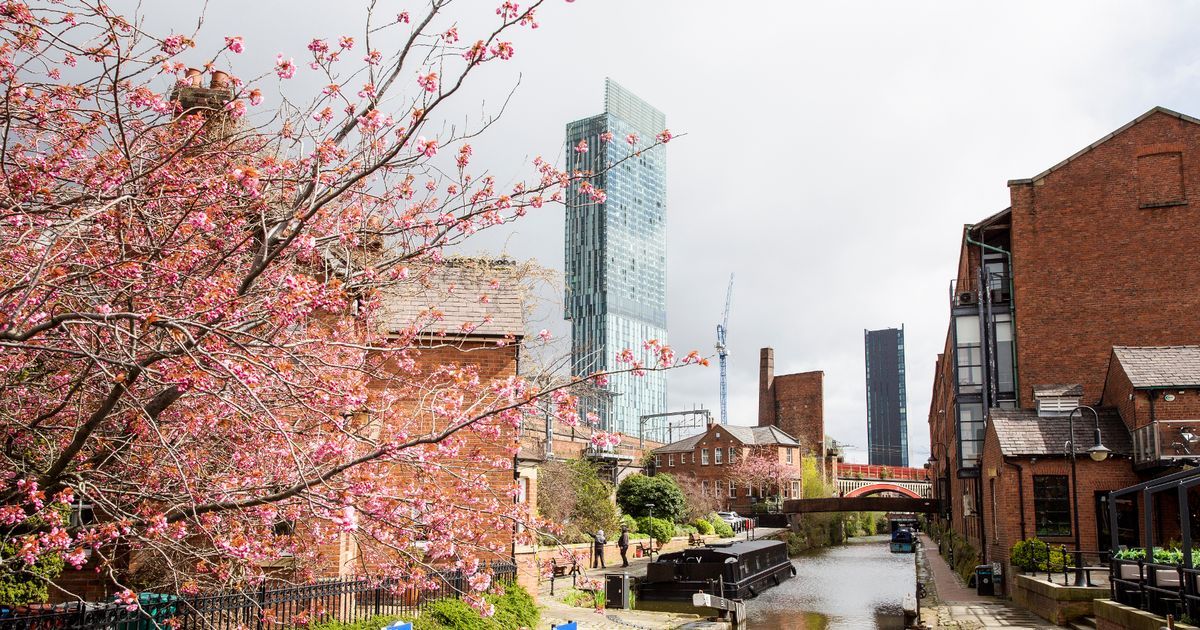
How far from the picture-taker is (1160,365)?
23.7m

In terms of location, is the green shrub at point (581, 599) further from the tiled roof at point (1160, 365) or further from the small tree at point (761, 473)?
the small tree at point (761, 473)

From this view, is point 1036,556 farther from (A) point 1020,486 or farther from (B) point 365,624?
(B) point 365,624

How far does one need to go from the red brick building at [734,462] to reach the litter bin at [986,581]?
45.5 m

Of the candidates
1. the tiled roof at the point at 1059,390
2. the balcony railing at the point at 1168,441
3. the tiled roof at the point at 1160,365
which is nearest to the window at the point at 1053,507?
the balcony railing at the point at 1168,441

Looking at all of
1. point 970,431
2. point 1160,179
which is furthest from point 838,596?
point 1160,179

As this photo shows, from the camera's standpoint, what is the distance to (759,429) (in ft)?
249

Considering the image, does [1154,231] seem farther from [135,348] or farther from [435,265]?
[135,348]

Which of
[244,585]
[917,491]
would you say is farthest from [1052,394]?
[917,491]

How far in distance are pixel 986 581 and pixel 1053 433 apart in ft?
14.5

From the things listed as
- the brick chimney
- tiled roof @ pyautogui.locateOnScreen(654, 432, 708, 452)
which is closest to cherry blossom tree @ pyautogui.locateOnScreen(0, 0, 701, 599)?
tiled roof @ pyautogui.locateOnScreen(654, 432, 708, 452)

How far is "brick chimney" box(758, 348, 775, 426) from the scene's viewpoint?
90000mm

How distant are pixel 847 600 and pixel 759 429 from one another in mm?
47061

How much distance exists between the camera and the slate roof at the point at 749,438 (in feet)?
238

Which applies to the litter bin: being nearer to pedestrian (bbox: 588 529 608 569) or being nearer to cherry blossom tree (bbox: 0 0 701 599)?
pedestrian (bbox: 588 529 608 569)
